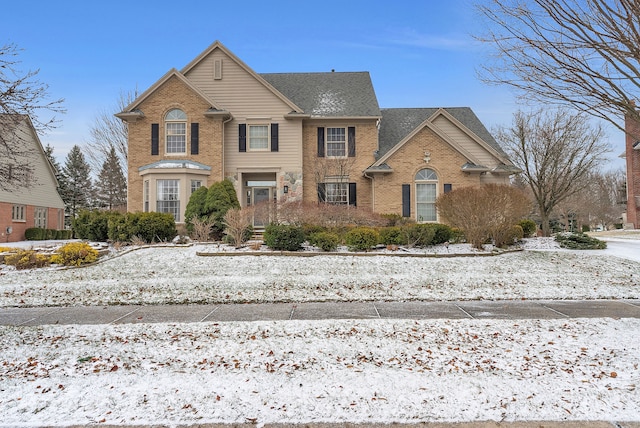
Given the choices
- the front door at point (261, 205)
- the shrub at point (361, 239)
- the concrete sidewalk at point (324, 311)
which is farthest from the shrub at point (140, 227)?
the concrete sidewalk at point (324, 311)

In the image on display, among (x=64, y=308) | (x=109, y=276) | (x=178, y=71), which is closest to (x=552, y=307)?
(x=64, y=308)

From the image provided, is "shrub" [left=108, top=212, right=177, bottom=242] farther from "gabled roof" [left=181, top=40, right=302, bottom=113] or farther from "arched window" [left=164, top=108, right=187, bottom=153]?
"gabled roof" [left=181, top=40, right=302, bottom=113]

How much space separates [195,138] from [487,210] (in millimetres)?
13872

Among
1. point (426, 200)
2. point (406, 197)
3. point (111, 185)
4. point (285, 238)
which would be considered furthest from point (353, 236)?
point (111, 185)

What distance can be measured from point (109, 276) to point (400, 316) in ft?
26.7

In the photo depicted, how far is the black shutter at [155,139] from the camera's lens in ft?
68.6

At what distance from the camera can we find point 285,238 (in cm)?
1374

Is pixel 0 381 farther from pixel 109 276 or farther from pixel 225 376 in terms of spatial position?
pixel 109 276

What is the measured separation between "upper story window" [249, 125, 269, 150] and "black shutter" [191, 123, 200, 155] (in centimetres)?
259

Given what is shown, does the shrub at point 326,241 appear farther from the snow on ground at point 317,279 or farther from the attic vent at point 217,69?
the attic vent at point 217,69

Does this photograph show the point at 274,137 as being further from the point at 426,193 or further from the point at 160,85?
the point at 426,193

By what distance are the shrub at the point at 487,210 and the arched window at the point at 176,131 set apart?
1323 centimetres

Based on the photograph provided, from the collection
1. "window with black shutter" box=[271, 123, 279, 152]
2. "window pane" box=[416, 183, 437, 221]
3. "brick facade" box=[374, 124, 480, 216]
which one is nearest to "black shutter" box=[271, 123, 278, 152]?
"window with black shutter" box=[271, 123, 279, 152]

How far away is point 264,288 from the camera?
977 cm
